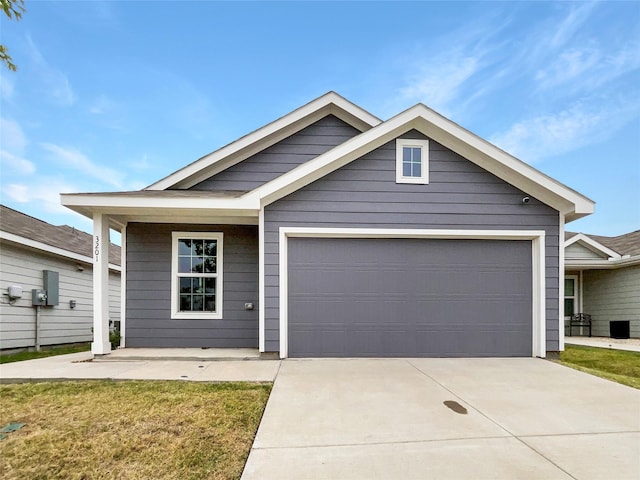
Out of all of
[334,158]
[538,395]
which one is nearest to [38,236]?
[334,158]

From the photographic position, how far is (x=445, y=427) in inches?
130

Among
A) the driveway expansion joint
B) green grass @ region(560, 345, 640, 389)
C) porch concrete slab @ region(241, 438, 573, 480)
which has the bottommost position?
green grass @ region(560, 345, 640, 389)

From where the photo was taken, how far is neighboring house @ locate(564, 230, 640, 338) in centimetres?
1097

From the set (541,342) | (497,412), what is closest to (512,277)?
(541,342)

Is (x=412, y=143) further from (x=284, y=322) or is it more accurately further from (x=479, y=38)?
(x=479, y=38)

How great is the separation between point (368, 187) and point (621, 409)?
446 cm

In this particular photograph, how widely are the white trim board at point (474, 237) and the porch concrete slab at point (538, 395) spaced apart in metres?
0.67

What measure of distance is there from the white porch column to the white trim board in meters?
3.16

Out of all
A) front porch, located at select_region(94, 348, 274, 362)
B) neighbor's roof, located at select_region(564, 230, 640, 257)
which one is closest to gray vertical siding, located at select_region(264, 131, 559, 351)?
front porch, located at select_region(94, 348, 274, 362)

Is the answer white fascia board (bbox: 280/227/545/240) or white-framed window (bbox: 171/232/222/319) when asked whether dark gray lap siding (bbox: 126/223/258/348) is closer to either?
white-framed window (bbox: 171/232/222/319)

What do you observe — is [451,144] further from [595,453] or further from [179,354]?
[179,354]

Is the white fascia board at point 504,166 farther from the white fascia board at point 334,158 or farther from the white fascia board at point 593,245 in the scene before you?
the white fascia board at point 593,245

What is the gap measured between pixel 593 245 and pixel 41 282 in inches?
627

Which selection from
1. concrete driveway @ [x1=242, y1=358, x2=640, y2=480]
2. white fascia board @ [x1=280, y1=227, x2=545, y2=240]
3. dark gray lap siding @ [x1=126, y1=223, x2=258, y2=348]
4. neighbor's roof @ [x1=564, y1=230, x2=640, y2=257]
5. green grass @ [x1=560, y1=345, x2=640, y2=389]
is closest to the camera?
concrete driveway @ [x1=242, y1=358, x2=640, y2=480]
